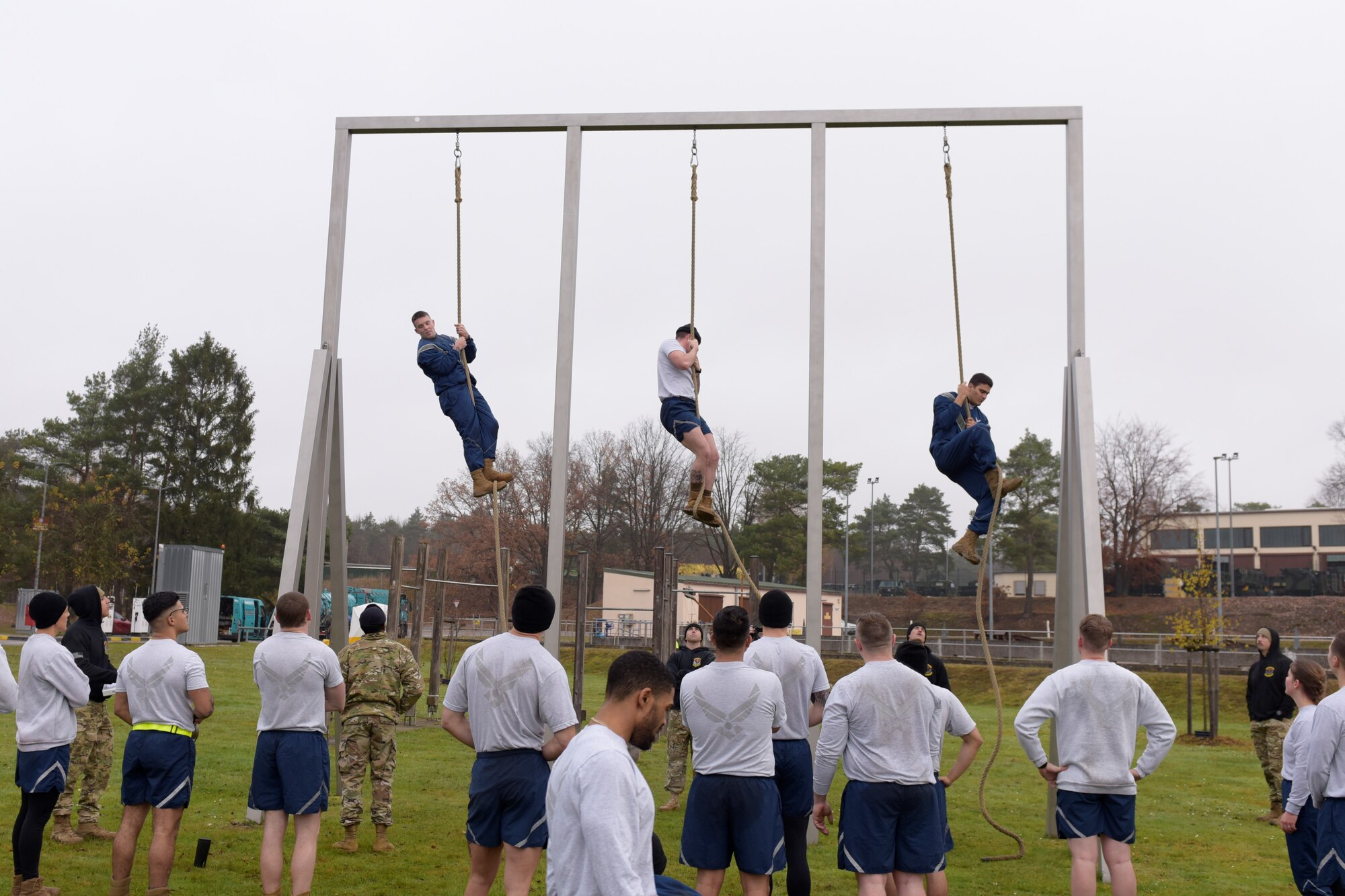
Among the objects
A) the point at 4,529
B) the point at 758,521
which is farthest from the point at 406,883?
the point at 4,529

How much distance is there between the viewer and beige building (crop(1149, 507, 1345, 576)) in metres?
59.1

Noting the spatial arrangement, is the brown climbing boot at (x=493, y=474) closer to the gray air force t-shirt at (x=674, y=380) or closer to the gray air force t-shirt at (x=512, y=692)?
the gray air force t-shirt at (x=674, y=380)

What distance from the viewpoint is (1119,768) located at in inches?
223

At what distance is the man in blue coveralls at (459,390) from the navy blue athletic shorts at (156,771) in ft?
10.7

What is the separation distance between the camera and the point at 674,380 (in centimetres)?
848

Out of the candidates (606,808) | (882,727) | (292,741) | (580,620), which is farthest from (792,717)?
(580,620)

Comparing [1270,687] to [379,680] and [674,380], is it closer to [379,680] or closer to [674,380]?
[674,380]

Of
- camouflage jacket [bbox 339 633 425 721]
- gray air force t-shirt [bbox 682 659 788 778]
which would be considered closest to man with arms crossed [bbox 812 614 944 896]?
gray air force t-shirt [bbox 682 659 788 778]

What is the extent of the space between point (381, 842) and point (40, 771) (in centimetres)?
278

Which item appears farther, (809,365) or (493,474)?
(493,474)

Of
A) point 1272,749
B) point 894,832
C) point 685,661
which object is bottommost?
point 1272,749

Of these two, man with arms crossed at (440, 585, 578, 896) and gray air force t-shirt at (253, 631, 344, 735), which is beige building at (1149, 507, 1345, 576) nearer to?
gray air force t-shirt at (253, 631, 344, 735)

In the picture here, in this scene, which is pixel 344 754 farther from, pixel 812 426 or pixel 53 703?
pixel 812 426

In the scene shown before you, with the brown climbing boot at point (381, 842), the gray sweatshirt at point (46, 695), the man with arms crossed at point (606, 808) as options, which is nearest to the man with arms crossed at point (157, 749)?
the gray sweatshirt at point (46, 695)
